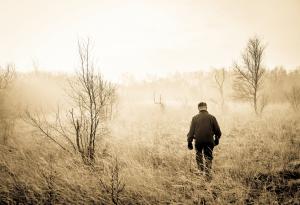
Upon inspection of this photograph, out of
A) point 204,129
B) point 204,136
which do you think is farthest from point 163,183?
point 204,129

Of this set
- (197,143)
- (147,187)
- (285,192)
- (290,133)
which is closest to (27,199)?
(147,187)

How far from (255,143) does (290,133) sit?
1984mm

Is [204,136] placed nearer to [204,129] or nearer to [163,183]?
[204,129]

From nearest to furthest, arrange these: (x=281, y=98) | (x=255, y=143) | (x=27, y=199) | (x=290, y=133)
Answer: (x=27, y=199) → (x=255, y=143) → (x=290, y=133) → (x=281, y=98)

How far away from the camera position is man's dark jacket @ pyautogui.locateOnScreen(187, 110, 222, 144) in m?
5.28

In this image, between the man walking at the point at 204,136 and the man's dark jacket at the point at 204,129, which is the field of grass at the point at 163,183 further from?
the man's dark jacket at the point at 204,129

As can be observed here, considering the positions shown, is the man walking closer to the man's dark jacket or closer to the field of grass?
the man's dark jacket

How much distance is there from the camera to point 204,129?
5.32m

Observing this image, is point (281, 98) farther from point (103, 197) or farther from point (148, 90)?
point (148, 90)

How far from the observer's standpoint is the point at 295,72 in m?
41.0

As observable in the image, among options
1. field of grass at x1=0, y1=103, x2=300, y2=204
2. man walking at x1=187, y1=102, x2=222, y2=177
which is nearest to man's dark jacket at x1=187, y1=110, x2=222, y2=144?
Answer: man walking at x1=187, y1=102, x2=222, y2=177

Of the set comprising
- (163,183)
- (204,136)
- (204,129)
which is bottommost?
(163,183)

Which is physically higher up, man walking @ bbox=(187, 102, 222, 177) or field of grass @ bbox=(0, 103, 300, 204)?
man walking @ bbox=(187, 102, 222, 177)

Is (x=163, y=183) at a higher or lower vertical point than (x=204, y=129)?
lower
